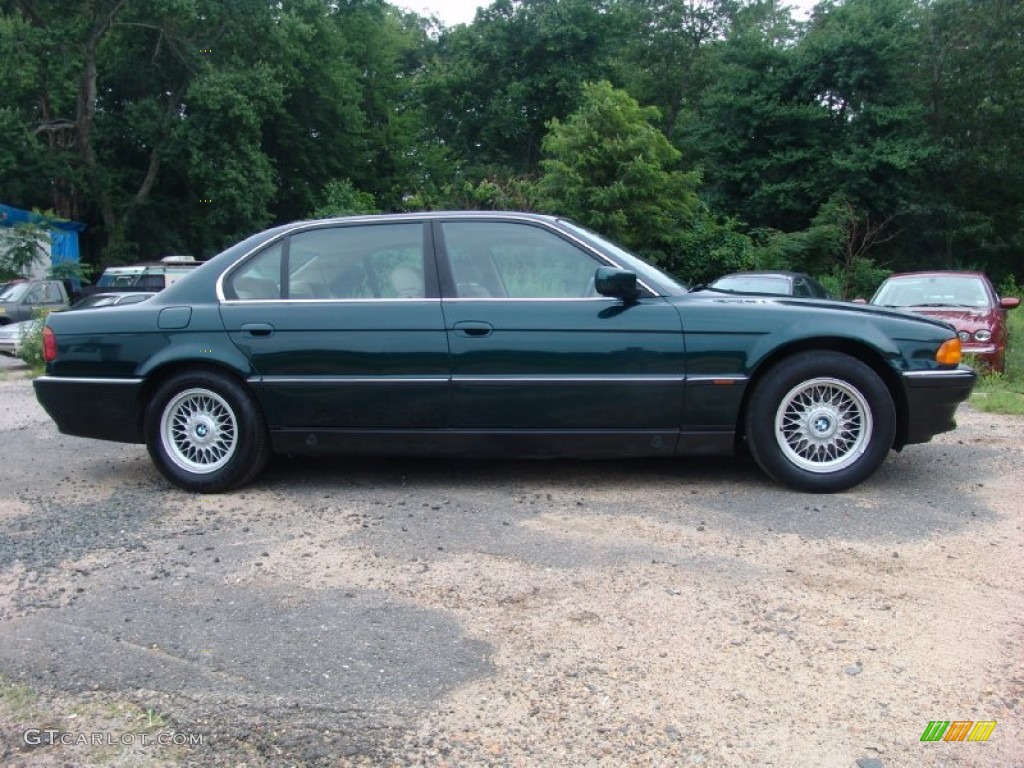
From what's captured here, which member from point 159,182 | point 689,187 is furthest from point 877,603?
point 159,182

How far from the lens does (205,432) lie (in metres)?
5.04

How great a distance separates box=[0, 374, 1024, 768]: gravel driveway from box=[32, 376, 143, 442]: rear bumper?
0.37 meters

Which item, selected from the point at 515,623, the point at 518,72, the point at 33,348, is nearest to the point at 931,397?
the point at 515,623

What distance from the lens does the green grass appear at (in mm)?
7602

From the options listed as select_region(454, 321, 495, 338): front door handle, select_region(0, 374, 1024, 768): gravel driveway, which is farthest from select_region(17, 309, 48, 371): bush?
select_region(454, 321, 495, 338): front door handle

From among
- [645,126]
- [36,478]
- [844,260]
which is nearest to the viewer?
[36,478]

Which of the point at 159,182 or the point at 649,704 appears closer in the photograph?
the point at 649,704

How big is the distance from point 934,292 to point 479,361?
26.1 feet

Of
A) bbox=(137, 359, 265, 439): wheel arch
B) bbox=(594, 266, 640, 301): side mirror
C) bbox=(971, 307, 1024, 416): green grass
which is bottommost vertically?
bbox=(971, 307, 1024, 416): green grass

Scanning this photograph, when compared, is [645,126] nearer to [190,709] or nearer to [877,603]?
[877,603]

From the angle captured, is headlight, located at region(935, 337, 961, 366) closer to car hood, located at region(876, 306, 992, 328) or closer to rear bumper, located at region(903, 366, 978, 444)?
rear bumper, located at region(903, 366, 978, 444)

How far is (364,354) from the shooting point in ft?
16.0

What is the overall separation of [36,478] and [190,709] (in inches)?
141

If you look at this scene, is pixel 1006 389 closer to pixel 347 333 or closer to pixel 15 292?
pixel 347 333
